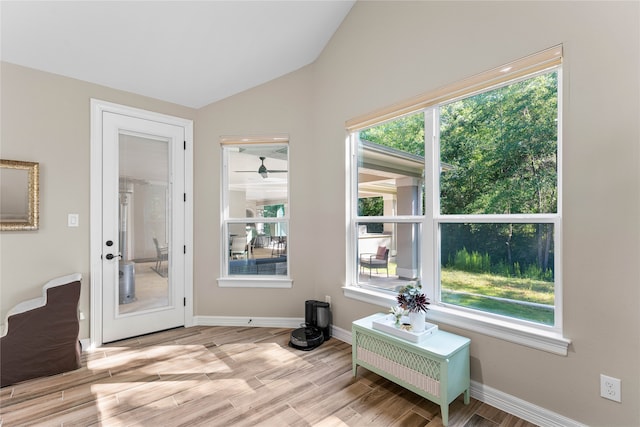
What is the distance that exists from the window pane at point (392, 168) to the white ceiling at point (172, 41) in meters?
1.21

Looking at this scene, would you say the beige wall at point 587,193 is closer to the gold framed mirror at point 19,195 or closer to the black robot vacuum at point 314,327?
the black robot vacuum at point 314,327

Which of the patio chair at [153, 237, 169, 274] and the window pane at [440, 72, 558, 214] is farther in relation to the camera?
the patio chair at [153, 237, 169, 274]

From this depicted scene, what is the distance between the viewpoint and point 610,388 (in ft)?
5.20

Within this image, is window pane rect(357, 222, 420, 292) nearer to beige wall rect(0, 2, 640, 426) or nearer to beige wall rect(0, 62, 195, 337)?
beige wall rect(0, 2, 640, 426)

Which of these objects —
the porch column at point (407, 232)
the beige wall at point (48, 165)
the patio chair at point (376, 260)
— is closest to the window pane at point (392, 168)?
the porch column at point (407, 232)

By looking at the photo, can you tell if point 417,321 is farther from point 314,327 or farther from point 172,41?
point 172,41

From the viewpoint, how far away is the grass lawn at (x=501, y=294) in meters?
1.88

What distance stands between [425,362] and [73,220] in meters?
3.21

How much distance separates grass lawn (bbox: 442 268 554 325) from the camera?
6.18 feet

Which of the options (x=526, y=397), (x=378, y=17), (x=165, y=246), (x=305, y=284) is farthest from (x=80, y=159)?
(x=526, y=397)

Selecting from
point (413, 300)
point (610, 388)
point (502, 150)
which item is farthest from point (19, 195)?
point (610, 388)

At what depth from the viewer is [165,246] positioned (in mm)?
3344

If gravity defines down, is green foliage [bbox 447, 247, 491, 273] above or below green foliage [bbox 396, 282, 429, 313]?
above

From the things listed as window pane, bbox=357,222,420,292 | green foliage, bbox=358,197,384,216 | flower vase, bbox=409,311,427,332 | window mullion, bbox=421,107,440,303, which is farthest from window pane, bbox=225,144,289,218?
flower vase, bbox=409,311,427,332
